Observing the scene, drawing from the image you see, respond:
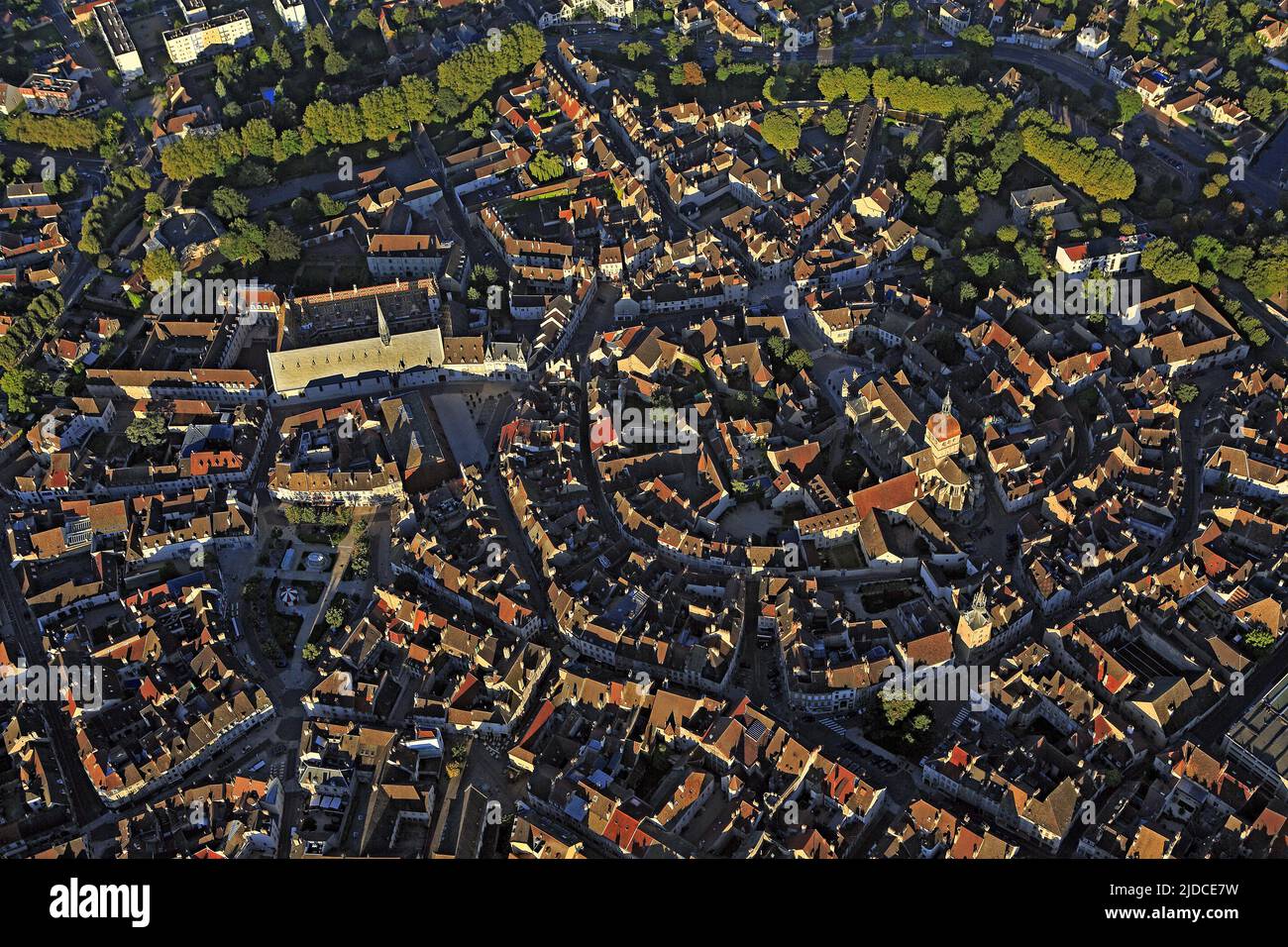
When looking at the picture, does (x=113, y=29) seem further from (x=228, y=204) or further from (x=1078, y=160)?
(x=1078, y=160)

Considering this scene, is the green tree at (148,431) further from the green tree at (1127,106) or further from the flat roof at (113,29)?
the green tree at (1127,106)

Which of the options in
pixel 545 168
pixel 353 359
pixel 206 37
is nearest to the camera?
pixel 353 359

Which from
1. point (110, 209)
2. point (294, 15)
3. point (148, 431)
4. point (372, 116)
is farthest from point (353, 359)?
point (294, 15)

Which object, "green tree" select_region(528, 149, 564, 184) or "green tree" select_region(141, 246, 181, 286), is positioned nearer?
"green tree" select_region(141, 246, 181, 286)

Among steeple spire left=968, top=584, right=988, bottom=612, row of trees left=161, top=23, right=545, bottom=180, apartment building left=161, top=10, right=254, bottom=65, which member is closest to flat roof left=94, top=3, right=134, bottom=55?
apartment building left=161, top=10, right=254, bottom=65

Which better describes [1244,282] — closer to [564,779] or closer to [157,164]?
[564,779]

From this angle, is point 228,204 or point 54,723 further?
point 228,204

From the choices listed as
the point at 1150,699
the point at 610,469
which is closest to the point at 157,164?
the point at 610,469

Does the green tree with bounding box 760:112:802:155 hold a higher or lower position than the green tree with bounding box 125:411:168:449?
higher

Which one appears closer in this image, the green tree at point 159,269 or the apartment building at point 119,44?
the green tree at point 159,269

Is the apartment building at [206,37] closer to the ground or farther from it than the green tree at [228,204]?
farther from it

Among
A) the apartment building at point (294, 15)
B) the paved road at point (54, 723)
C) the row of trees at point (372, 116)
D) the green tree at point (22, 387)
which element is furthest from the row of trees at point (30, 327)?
the apartment building at point (294, 15)

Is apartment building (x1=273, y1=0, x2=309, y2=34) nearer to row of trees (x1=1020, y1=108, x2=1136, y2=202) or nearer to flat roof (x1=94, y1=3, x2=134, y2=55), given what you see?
flat roof (x1=94, y1=3, x2=134, y2=55)
